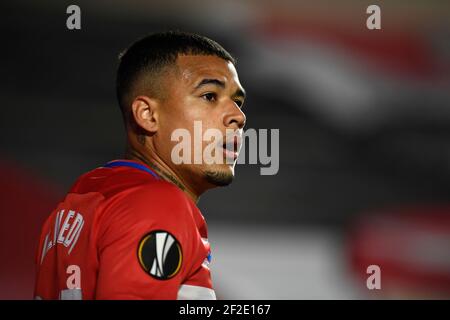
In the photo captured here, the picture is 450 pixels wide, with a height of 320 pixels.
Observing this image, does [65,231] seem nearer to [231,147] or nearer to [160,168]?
[160,168]

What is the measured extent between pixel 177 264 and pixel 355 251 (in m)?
3.31

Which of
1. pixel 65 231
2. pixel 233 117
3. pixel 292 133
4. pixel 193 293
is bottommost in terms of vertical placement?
pixel 193 293

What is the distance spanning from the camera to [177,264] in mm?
1095

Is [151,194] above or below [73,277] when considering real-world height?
above

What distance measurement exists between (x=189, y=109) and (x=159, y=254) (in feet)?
1.50

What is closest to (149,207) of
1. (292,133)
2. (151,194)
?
(151,194)

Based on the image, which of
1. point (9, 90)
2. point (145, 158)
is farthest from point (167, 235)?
point (9, 90)

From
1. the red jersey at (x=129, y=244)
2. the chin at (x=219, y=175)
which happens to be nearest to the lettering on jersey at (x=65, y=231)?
the red jersey at (x=129, y=244)

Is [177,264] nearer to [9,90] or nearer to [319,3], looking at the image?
[9,90]

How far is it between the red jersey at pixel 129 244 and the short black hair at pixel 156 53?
303mm

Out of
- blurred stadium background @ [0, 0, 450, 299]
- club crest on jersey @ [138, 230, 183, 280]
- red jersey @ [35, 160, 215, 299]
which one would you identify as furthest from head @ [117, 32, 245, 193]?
blurred stadium background @ [0, 0, 450, 299]

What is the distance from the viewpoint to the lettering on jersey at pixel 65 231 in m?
1.22

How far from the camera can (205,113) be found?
1426mm

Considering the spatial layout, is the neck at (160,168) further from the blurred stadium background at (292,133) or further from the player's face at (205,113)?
the blurred stadium background at (292,133)
